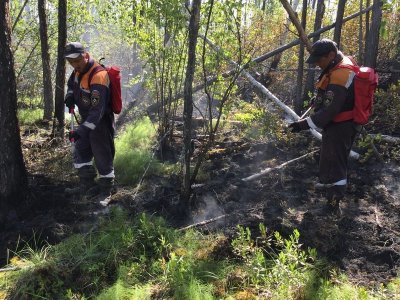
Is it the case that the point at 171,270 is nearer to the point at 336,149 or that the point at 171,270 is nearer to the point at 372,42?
the point at 336,149

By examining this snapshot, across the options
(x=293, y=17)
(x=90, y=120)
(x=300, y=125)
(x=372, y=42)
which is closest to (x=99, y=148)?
(x=90, y=120)

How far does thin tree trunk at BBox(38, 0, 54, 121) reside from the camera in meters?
7.21

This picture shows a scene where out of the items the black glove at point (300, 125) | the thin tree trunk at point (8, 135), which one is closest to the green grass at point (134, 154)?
the thin tree trunk at point (8, 135)

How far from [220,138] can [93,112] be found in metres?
3.13

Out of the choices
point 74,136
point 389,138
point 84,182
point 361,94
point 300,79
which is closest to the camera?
point 361,94

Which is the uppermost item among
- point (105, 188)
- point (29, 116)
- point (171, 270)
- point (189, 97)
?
point (189, 97)

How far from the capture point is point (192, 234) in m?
→ 4.03

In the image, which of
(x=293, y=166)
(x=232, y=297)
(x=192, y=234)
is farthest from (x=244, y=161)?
(x=232, y=297)

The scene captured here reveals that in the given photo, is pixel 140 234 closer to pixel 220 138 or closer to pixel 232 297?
pixel 232 297

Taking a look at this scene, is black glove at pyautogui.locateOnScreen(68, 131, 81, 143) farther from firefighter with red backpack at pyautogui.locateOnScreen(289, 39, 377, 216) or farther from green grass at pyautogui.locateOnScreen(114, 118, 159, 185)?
firefighter with red backpack at pyautogui.locateOnScreen(289, 39, 377, 216)

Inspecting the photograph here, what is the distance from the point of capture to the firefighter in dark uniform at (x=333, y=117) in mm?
3975

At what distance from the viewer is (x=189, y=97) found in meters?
4.50

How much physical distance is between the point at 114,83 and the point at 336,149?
9.40ft

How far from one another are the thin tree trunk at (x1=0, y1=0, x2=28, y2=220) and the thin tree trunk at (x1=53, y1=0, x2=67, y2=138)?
2.26m
